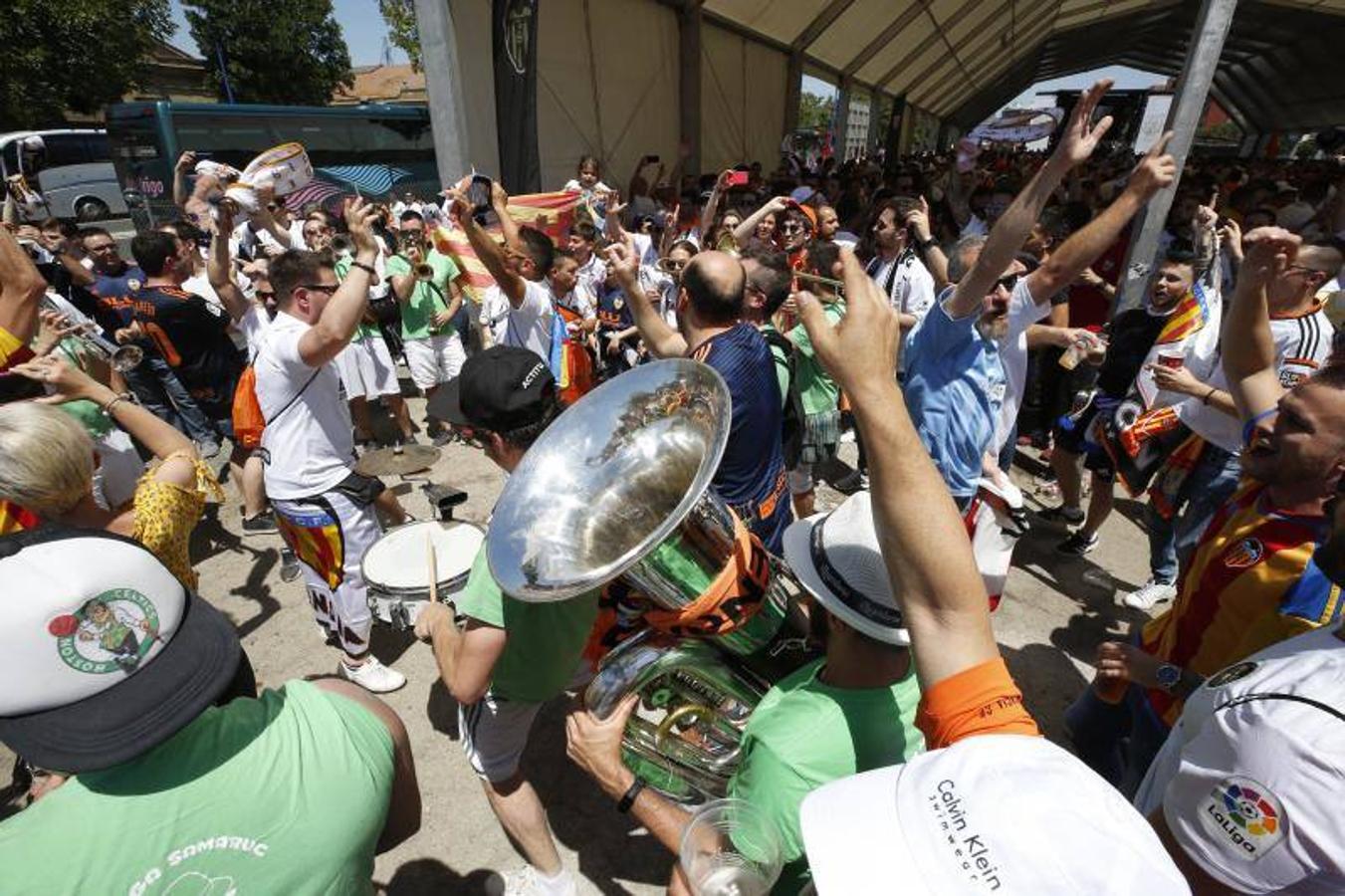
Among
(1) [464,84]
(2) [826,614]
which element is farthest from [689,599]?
(1) [464,84]

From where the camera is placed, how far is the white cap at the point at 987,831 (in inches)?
28.6

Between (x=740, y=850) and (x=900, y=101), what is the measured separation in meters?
30.8

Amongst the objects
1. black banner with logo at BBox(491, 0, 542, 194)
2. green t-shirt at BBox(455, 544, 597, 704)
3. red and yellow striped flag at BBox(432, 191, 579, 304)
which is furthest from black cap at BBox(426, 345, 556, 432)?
black banner with logo at BBox(491, 0, 542, 194)

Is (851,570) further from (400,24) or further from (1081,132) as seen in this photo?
(400,24)

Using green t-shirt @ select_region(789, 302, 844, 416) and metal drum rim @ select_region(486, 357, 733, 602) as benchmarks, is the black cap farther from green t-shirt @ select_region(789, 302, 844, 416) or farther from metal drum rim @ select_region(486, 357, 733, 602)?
green t-shirt @ select_region(789, 302, 844, 416)

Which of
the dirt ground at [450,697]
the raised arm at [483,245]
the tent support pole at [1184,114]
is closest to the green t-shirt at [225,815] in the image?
the dirt ground at [450,697]

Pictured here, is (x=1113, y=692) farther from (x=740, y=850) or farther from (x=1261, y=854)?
(x=740, y=850)

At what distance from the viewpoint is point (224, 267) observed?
436cm

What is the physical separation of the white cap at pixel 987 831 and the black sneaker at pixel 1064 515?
15.1 ft

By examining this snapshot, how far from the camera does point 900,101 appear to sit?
26.4 m

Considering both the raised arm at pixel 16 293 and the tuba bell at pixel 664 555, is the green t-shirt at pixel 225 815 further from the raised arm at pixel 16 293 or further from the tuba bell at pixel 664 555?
the raised arm at pixel 16 293

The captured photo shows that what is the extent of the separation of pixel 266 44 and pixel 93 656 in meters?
48.5

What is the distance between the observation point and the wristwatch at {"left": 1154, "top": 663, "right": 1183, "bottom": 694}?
1.88 meters

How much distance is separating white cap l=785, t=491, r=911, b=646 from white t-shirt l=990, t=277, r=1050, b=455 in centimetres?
207
